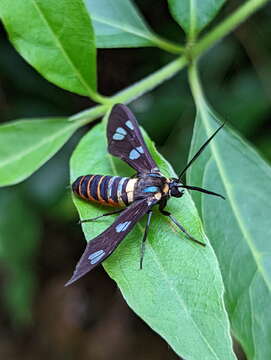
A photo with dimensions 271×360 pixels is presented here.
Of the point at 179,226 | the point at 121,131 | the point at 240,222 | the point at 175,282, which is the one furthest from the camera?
the point at 121,131

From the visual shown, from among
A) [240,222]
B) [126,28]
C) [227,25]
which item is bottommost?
[240,222]

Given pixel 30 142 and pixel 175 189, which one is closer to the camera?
pixel 175 189

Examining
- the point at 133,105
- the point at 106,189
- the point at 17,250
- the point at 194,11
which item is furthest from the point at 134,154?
the point at 17,250

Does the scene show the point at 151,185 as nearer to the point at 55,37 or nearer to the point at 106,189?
the point at 106,189

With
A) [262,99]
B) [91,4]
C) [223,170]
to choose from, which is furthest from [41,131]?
[262,99]

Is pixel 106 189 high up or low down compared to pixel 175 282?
up

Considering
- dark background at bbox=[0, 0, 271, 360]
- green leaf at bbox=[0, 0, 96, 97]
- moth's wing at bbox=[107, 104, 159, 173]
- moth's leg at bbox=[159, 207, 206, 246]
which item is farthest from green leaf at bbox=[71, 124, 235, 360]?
dark background at bbox=[0, 0, 271, 360]

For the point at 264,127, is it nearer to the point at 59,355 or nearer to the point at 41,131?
the point at 41,131

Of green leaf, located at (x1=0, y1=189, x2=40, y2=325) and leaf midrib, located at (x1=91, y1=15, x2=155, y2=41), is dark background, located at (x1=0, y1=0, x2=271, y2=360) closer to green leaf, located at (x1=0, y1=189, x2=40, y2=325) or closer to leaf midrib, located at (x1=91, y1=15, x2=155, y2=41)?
green leaf, located at (x1=0, y1=189, x2=40, y2=325)

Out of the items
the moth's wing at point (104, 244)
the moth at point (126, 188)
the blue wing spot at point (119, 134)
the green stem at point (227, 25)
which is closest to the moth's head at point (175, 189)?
the moth at point (126, 188)
